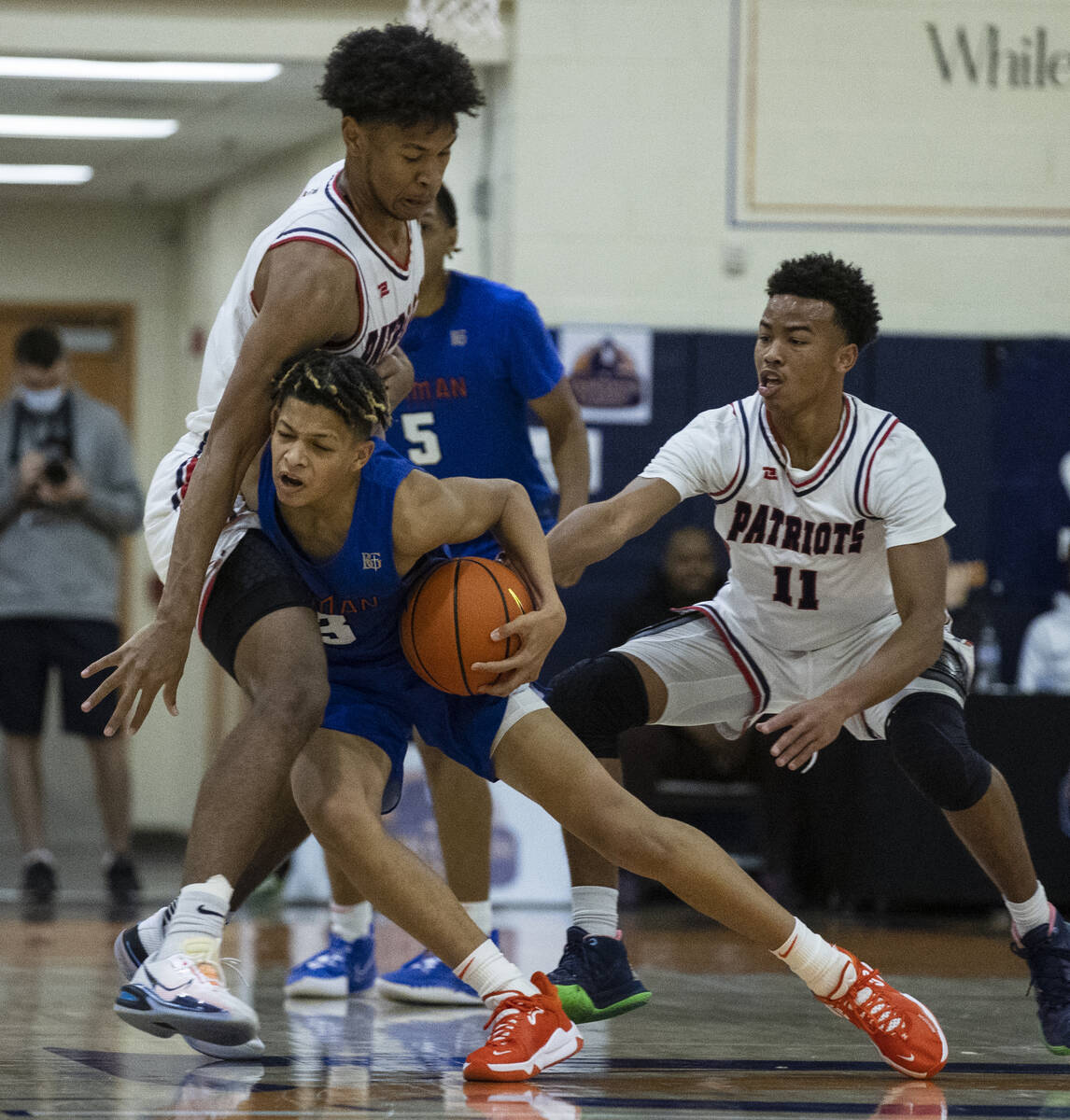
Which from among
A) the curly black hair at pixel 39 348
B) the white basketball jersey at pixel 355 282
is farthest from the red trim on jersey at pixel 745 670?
the curly black hair at pixel 39 348

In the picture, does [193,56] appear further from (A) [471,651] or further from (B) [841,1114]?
(B) [841,1114]

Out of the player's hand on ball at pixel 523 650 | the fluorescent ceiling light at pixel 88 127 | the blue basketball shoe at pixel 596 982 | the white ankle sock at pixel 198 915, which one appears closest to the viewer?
the white ankle sock at pixel 198 915

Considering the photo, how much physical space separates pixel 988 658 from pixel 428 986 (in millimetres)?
3708

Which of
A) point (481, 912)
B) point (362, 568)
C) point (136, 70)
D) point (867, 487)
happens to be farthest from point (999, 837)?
point (136, 70)

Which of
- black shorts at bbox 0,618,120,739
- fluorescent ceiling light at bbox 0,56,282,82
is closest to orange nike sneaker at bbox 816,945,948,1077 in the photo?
black shorts at bbox 0,618,120,739

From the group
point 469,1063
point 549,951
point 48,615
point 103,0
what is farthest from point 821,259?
point 103,0

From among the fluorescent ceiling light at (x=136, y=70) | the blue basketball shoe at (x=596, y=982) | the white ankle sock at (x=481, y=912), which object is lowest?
the white ankle sock at (x=481, y=912)

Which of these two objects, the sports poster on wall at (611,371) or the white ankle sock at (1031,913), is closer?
the white ankle sock at (1031,913)

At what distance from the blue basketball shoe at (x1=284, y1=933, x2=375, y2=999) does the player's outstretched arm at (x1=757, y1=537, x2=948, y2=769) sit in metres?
1.43

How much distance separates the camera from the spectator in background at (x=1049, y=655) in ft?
23.3

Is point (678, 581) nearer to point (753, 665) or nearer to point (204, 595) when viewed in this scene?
point (753, 665)

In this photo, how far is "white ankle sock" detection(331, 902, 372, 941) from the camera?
4.58 metres

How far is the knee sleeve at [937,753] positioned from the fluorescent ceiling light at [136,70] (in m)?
5.17

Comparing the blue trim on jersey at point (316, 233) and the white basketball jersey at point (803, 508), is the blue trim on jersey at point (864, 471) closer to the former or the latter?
the white basketball jersey at point (803, 508)
